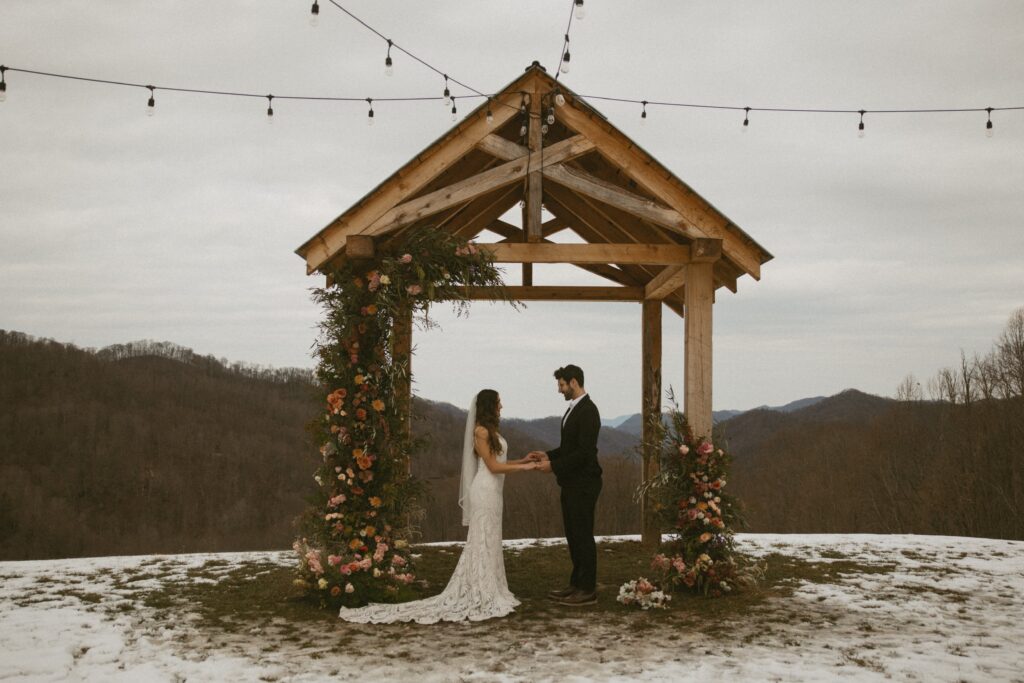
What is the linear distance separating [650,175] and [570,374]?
2.15 metres

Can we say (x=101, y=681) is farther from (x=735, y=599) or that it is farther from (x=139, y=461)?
(x=139, y=461)

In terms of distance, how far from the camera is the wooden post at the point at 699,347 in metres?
8.38

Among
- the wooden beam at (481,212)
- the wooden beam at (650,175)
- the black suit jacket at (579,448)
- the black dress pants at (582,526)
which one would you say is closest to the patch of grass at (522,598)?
the black dress pants at (582,526)

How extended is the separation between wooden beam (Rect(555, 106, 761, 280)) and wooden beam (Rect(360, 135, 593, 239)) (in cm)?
15

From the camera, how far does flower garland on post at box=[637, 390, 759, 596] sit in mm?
8055

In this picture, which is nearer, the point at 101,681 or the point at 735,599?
the point at 101,681

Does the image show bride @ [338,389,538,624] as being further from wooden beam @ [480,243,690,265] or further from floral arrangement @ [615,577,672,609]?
wooden beam @ [480,243,690,265]

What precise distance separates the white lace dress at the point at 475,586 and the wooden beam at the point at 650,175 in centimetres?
285

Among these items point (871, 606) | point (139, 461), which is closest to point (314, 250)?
point (871, 606)

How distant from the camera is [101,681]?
5.59 meters

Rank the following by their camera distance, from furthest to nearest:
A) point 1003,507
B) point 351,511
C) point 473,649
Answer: point 1003,507 → point 351,511 → point 473,649

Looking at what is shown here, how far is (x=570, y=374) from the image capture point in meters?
7.87

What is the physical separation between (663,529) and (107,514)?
51.4 m

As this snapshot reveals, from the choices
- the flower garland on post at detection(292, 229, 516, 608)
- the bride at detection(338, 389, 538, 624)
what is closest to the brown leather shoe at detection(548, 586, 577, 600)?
the bride at detection(338, 389, 538, 624)
